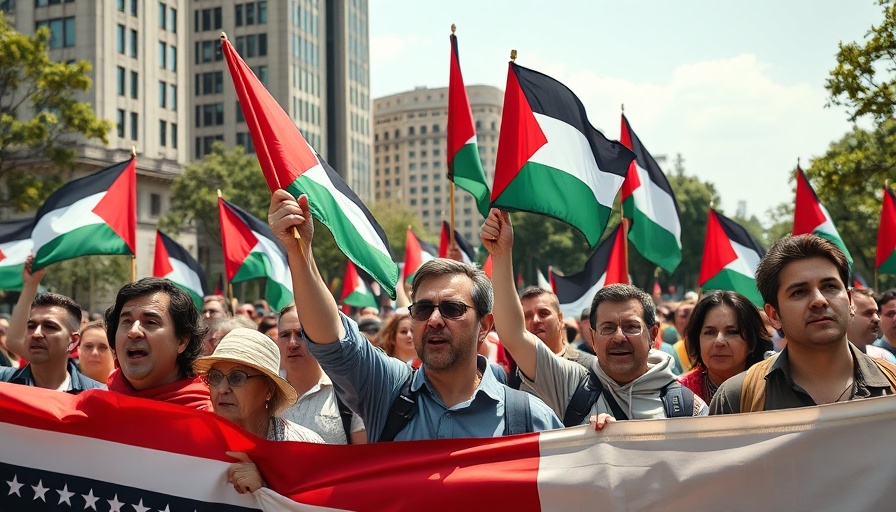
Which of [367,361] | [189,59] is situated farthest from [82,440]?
[189,59]

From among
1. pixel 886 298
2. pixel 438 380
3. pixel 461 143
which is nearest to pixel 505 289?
pixel 438 380

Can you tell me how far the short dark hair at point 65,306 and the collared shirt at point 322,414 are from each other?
1514mm

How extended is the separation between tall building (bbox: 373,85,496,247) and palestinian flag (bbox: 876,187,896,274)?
521 feet

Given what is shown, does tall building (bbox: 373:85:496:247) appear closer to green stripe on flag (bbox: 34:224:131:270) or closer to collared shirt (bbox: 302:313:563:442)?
green stripe on flag (bbox: 34:224:131:270)

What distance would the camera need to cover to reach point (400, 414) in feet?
12.1

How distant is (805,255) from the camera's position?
3625 mm

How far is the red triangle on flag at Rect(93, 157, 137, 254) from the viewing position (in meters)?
8.71

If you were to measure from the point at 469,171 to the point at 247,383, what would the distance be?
3.73 m

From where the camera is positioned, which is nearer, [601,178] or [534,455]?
[534,455]

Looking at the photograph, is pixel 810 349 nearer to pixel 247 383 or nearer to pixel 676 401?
pixel 676 401

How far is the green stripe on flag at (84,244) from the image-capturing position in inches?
330

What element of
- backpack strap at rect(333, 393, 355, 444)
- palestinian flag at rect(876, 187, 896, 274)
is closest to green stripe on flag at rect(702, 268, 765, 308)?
palestinian flag at rect(876, 187, 896, 274)

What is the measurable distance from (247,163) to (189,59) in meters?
39.4

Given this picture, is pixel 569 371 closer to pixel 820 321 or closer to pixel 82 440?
pixel 820 321
